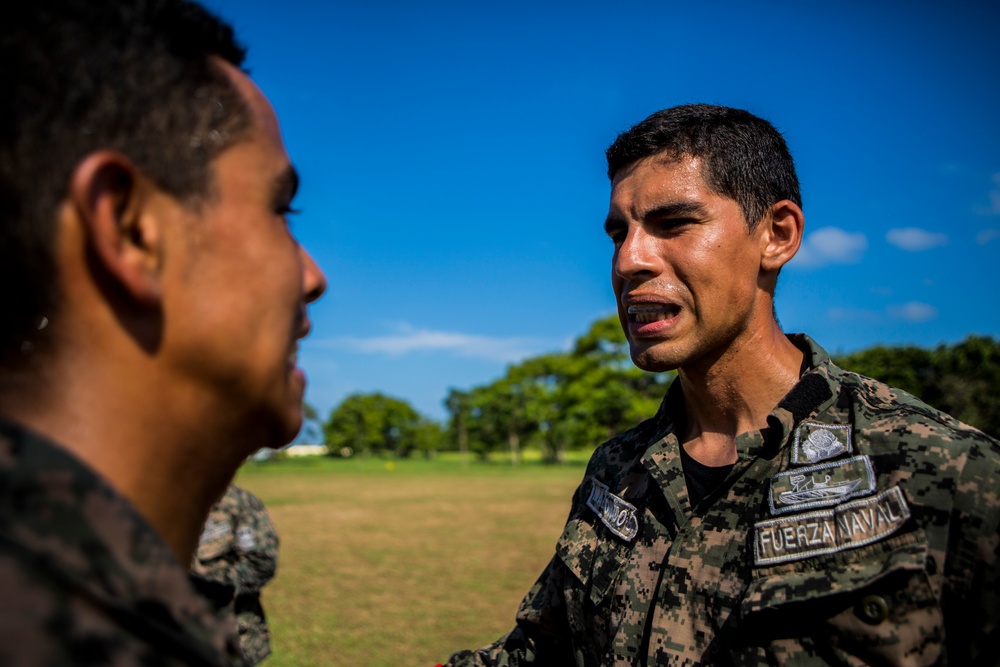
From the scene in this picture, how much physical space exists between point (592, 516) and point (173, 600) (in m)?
2.25

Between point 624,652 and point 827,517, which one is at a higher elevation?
point 827,517

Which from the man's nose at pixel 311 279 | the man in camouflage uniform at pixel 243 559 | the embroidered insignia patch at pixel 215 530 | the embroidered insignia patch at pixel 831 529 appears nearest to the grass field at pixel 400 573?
the man in camouflage uniform at pixel 243 559

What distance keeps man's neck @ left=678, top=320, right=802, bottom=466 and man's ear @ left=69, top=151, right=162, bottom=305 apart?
2.23 metres

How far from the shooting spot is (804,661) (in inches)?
82.7

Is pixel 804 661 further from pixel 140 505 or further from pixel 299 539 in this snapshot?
pixel 299 539

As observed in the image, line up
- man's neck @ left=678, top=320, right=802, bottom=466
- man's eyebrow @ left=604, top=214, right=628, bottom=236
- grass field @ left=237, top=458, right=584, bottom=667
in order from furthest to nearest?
grass field @ left=237, top=458, right=584, bottom=667
man's eyebrow @ left=604, top=214, right=628, bottom=236
man's neck @ left=678, top=320, right=802, bottom=466

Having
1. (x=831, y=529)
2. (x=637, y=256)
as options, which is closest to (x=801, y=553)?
(x=831, y=529)

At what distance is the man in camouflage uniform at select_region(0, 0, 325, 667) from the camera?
2.80ft

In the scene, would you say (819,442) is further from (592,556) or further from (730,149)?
(730,149)

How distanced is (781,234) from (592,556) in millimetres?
1529

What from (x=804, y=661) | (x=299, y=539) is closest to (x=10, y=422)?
(x=804, y=661)

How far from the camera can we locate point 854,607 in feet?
6.80

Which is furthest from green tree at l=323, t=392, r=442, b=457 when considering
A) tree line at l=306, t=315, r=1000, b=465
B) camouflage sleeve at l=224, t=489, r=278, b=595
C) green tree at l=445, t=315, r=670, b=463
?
camouflage sleeve at l=224, t=489, r=278, b=595

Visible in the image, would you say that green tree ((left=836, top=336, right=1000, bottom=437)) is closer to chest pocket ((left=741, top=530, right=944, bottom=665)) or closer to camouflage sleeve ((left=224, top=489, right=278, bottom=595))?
camouflage sleeve ((left=224, top=489, right=278, bottom=595))
